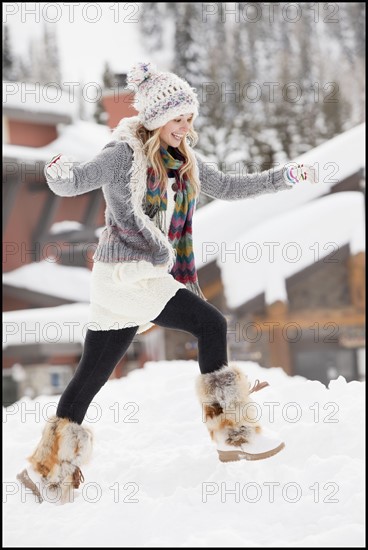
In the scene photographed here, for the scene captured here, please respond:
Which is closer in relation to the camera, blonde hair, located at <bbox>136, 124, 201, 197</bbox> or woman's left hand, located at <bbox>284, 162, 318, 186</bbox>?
blonde hair, located at <bbox>136, 124, 201, 197</bbox>

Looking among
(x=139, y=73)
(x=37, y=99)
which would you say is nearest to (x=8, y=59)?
(x=37, y=99)

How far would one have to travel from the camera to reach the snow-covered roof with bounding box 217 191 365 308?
10055 millimetres

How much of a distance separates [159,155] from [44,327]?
8976mm

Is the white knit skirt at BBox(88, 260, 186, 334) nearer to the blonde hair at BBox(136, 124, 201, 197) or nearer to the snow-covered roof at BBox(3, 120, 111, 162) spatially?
the blonde hair at BBox(136, 124, 201, 197)

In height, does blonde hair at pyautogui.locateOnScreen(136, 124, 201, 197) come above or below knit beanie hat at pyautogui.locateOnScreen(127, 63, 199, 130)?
below

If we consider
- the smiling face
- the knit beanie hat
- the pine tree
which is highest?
the pine tree

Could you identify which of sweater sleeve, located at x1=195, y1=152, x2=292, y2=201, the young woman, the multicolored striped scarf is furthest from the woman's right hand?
sweater sleeve, located at x1=195, y1=152, x2=292, y2=201

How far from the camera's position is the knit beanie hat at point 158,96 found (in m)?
3.34

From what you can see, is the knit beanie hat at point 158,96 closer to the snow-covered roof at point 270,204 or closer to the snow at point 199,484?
the snow at point 199,484

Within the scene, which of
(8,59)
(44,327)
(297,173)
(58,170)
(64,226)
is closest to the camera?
(58,170)

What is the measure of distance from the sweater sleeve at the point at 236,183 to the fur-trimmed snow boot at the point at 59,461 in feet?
4.50

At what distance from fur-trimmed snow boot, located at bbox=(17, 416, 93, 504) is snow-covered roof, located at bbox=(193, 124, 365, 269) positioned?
6.81 meters

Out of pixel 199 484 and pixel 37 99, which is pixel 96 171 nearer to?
pixel 199 484

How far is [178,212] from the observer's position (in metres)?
3.44
